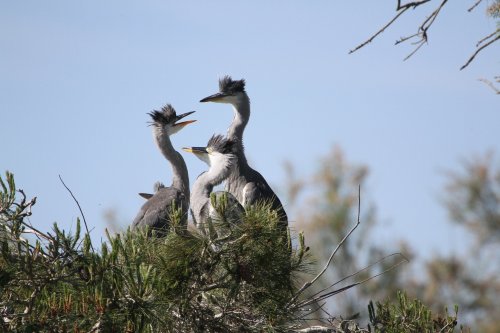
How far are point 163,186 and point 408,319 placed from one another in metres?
5.12

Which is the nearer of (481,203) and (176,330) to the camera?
Result: (176,330)

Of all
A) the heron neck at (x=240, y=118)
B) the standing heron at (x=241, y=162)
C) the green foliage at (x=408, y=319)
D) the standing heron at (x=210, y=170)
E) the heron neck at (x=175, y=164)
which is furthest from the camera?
the heron neck at (x=240, y=118)

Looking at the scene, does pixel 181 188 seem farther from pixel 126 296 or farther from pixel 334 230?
pixel 334 230

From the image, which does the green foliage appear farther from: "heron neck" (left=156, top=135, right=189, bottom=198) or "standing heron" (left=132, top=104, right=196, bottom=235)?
"heron neck" (left=156, top=135, right=189, bottom=198)

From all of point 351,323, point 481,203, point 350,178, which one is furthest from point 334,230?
point 351,323

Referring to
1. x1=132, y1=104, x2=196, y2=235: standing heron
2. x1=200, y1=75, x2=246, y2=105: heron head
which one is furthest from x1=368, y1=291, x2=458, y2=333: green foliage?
x1=200, y1=75, x2=246, y2=105: heron head

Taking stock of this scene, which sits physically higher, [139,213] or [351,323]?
[139,213]

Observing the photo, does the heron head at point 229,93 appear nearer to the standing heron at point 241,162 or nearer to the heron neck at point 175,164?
the standing heron at point 241,162

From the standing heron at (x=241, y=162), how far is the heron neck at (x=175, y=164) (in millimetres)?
592

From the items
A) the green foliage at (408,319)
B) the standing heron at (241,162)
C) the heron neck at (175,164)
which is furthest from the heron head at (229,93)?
the green foliage at (408,319)

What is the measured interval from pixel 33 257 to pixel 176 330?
2.46 ft

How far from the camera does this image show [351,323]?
4938 mm

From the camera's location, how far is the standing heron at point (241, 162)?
29.5 feet

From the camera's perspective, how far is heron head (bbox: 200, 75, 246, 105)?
11.1 metres
